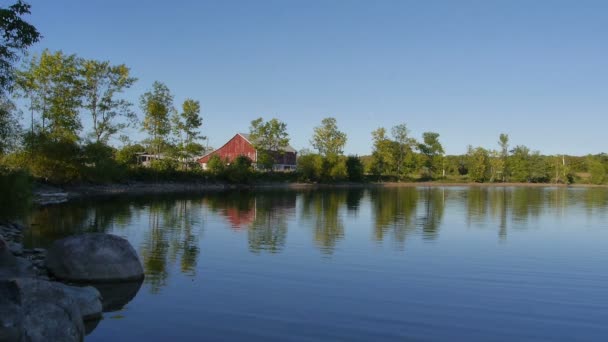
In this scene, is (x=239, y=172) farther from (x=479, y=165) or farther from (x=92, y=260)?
(x=479, y=165)

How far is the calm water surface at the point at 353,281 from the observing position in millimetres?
9219

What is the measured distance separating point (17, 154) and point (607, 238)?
139 ft

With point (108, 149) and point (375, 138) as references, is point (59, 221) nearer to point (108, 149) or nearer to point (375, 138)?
point (108, 149)

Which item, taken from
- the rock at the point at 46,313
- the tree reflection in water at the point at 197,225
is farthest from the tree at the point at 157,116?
the rock at the point at 46,313

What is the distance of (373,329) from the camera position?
30.1 feet

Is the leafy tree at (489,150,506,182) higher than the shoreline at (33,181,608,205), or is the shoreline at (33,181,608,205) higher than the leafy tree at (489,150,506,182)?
the leafy tree at (489,150,506,182)

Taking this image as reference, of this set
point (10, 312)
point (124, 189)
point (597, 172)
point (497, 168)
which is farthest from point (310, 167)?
point (10, 312)

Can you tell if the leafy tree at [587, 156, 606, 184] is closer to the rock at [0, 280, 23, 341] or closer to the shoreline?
the shoreline

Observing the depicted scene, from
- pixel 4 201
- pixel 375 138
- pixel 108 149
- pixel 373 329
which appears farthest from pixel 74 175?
pixel 375 138

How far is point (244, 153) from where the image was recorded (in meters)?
84.5

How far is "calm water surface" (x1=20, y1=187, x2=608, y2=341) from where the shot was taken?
9219mm

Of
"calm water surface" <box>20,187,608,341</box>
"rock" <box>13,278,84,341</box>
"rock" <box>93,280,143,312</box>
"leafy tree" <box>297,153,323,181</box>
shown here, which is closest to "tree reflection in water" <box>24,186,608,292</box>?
"calm water surface" <box>20,187,608,341</box>

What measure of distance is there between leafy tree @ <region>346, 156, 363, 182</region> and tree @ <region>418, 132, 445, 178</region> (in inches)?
923

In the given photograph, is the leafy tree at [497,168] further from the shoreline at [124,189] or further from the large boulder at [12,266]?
the large boulder at [12,266]
